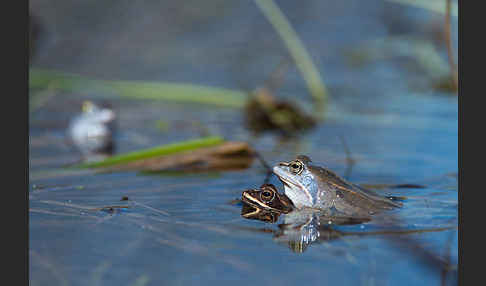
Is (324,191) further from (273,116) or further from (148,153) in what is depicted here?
(273,116)

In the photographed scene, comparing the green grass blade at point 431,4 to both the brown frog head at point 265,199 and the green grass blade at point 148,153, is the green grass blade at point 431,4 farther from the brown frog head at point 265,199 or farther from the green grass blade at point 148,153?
the brown frog head at point 265,199

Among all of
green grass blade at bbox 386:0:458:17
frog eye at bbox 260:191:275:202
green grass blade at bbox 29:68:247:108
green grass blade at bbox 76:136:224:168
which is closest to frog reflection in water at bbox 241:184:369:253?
frog eye at bbox 260:191:275:202

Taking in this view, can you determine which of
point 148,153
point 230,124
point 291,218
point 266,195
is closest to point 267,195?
point 266,195

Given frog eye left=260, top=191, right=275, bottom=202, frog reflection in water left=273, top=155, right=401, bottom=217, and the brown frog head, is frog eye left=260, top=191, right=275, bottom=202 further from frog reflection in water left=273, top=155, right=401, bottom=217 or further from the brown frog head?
frog reflection in water left=273, top=155, right=401, bottom=217

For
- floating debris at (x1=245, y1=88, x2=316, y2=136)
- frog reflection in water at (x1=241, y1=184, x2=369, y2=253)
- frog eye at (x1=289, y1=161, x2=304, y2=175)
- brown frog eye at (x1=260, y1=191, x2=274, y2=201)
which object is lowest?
frog reflection in water at (x1=241, y1=184, x2=369, y2=253)

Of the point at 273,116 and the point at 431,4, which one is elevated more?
the point at 431,4

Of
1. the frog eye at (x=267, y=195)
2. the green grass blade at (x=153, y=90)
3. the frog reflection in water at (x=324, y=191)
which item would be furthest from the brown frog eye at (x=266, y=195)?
the green grass blade at (x=153, y=90)

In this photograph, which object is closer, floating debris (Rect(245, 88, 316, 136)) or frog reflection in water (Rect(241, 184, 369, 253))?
frog reflection in water (Rect(241, 184, 369, 253))
